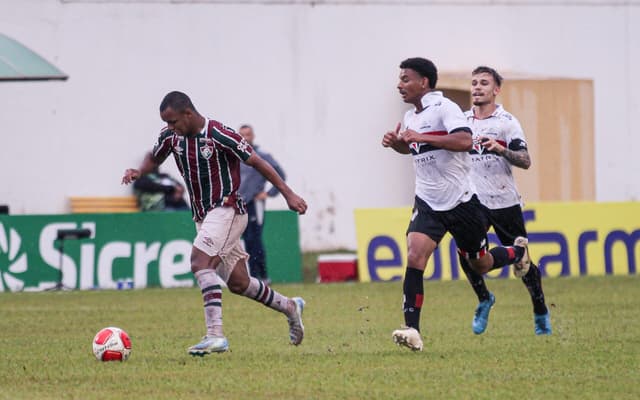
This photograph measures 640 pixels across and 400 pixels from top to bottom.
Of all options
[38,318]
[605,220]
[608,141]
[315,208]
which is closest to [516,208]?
[38,318]

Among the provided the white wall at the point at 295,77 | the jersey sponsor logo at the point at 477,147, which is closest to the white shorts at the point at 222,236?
the jersey sponsor logo at the point at 477,147

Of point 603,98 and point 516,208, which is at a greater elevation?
point 603,98

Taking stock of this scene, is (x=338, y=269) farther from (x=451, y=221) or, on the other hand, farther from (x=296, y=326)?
(x=451, y=221)

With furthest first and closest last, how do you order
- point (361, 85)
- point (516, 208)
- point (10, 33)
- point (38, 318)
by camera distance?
point (361, 85) < point (10, 33) < point (38, 318) < point (516, 208)

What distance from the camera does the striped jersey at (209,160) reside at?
424 inches

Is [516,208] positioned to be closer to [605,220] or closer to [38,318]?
[38,318]

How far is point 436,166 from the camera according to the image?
36.7ft

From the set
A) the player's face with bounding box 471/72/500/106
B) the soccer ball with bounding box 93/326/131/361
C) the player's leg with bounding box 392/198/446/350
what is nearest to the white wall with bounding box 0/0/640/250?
the player's face with bounding box 471/72/500/106

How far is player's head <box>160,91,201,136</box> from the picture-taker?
34.7 feet

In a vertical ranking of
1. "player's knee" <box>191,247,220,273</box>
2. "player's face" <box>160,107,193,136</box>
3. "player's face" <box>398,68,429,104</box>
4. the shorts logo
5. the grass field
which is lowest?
the grass field

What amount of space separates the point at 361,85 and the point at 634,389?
63.4ft

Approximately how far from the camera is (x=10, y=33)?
25703 mm

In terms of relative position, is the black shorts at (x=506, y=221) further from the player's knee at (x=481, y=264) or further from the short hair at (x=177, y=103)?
the short hair at (x=177, y=103)

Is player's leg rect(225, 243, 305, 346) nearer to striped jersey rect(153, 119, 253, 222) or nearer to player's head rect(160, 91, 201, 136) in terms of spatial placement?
striped jersey rect(153, 119, 253, 222)
